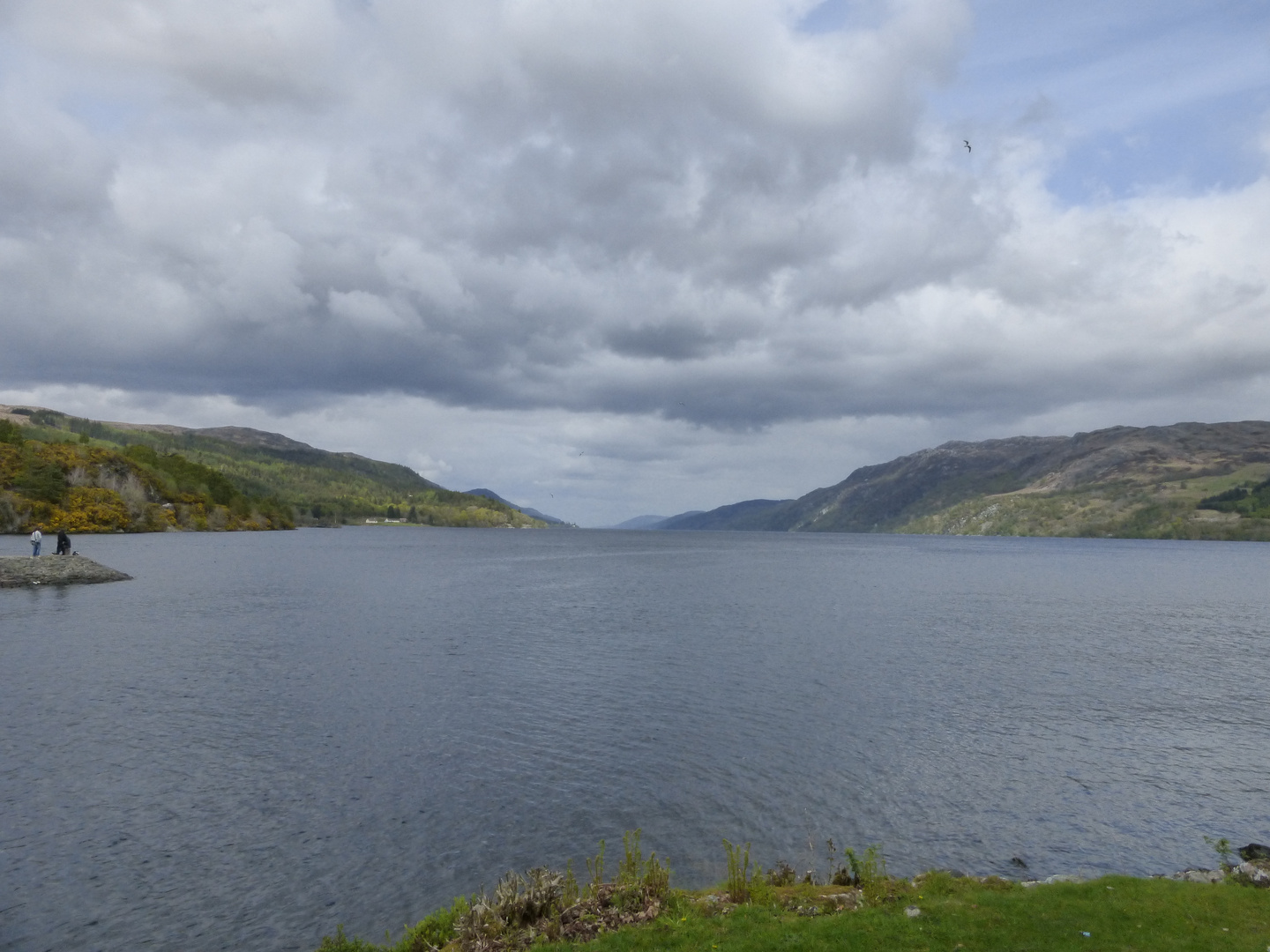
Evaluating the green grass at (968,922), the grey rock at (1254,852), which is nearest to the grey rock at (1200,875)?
the green grass at (968,922)

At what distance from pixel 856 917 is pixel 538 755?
20.6m

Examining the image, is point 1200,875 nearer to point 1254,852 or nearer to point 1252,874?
point 1252,874

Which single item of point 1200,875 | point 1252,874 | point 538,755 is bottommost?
point 538,755

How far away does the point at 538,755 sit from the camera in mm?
35219

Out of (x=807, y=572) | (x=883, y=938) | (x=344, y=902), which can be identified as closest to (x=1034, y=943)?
(x=883, y=938)

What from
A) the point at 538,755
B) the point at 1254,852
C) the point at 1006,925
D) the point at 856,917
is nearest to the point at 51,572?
the point at 538,755

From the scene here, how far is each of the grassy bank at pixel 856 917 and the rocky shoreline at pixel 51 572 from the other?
11434 cm

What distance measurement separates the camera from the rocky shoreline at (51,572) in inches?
3930

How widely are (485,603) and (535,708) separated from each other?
53804mm

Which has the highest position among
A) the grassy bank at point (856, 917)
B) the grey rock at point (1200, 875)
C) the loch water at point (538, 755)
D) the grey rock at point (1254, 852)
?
the grassy bank at point (856, 917)

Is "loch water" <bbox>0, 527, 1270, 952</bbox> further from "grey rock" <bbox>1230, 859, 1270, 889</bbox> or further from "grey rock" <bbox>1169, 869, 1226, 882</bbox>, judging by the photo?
"grey rock" <bbox>1230, 859, 1270, 889</bbox>

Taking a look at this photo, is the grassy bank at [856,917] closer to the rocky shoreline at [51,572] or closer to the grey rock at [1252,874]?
the grey rock at [1252,874]

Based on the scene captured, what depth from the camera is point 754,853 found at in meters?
25.7

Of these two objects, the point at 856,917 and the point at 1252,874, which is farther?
the point at 1252,874
